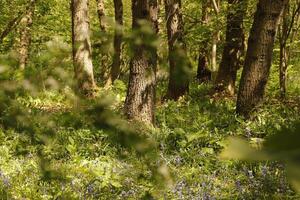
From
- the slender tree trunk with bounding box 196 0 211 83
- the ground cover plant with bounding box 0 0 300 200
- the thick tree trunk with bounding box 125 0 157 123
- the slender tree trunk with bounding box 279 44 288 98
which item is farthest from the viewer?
the slender tree trunk with bounding box 196 0 211 83

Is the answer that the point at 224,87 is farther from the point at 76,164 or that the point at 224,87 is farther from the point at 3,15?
the point at 3,15

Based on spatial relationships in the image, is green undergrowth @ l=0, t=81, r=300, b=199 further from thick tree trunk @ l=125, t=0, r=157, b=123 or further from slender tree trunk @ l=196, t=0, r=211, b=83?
slender tree trunk @ l=196, t=0, r=211, b=83

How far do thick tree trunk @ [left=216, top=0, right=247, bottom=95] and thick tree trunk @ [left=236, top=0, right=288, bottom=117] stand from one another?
4423mm

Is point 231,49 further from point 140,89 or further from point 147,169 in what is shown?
point 147,169

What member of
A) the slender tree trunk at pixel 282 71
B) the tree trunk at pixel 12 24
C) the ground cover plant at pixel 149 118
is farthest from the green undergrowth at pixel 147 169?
the slender tree trunk at pixel 282 71

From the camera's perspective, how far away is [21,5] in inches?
743

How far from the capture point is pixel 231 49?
13852mm

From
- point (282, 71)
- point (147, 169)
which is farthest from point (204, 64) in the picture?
point (147, 169)

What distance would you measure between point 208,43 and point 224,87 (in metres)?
2.89

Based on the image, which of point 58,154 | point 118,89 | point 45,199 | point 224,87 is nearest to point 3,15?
point 118,89

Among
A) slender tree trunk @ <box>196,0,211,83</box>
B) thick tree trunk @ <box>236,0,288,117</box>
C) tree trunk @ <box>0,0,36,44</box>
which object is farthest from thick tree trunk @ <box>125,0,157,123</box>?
slender tree trunk @ <box>196,0,211,83</box>

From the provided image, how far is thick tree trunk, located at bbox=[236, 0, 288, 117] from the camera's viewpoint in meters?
8.73

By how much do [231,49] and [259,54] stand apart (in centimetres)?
497

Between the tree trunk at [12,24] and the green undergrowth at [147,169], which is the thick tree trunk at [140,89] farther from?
the tree trunk at [12,24]
